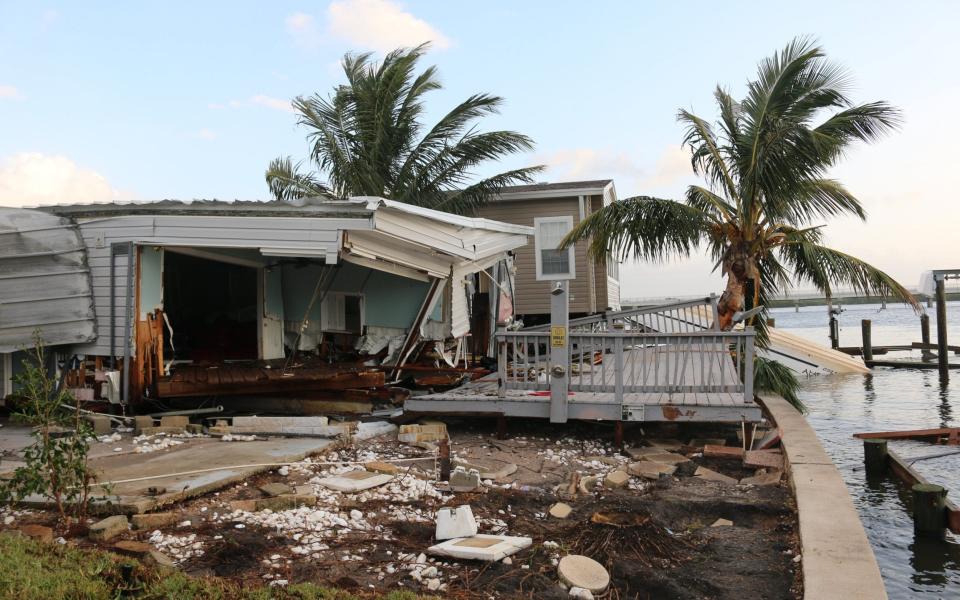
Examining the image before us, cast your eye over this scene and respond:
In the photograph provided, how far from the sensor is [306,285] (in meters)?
12.4

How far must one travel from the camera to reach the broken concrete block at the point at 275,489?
238 inches

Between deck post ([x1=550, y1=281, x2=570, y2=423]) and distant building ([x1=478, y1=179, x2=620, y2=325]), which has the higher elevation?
distant building ([x1=478, y1=179, x2=620, y2=325])

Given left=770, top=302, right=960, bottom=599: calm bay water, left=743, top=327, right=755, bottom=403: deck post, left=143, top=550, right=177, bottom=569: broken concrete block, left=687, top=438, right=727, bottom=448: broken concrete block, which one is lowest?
left=770, top=302, right=960, bottom=599: calm bay water

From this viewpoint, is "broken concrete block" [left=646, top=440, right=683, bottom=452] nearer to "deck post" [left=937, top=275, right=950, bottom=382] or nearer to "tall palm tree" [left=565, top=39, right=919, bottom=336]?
"tall palm tree" [left=565, top=39, right=919, bottom=336]

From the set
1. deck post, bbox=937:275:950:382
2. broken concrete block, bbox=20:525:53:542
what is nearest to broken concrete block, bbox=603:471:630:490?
broken concrete block, bbox=20:525:53:542

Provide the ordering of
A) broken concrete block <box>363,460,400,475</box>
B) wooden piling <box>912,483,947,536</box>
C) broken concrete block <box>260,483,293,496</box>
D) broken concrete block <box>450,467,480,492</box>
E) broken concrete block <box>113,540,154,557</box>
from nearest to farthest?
broken concrete block <box>113,540,154,557</box> < broken concrete block <box>260,483,293,496</box> < broken concrete block <box>450,467,480,492</box> < wooden piling <box>912,483,947,536</box> < broken concrete block <box>363,460,400,475</box>

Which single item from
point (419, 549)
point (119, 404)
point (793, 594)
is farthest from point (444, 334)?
point (793, 594)

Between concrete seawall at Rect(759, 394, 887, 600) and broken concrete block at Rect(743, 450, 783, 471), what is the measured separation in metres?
0.13

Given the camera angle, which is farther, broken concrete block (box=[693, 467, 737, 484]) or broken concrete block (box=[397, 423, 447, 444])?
broken concrete block (box=[397, 423, 447, 444])

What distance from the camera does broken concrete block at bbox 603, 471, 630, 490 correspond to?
697 cm

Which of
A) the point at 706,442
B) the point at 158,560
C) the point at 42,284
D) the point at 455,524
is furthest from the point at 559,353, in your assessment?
the point at 42,284

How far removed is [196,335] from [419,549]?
34.4 ft

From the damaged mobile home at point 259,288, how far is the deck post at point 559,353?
2.72m

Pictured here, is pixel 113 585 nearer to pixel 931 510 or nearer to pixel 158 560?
pixel 158 560
